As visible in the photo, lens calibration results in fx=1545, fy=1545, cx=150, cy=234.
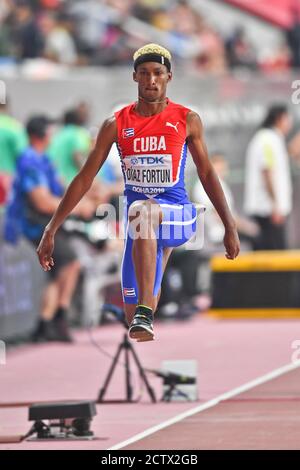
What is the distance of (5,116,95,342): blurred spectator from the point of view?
50.3ft

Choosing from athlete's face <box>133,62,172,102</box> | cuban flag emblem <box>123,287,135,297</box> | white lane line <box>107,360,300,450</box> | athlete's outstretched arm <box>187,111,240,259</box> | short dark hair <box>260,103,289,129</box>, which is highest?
short dark hair <box>260,103,289,129</box>

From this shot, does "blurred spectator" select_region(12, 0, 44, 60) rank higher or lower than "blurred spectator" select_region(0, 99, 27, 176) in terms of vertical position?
higher

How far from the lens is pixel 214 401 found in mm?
11219

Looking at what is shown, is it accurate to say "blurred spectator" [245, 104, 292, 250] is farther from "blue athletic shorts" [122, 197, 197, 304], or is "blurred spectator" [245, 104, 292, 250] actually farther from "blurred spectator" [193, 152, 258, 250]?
"blue athletic shorts" [122, 197, 197, 304]

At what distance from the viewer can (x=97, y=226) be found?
16953 millimetres

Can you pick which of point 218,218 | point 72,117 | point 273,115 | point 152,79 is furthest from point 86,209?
point 152,79

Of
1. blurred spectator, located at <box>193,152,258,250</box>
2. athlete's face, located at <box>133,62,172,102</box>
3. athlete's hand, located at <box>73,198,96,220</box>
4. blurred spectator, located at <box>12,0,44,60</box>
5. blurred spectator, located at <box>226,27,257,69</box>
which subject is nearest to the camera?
athlete's face, located at <box>133,62,172,102</box>

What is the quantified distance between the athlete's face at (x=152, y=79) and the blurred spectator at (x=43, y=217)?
639cm

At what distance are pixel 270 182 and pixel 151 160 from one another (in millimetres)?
10336

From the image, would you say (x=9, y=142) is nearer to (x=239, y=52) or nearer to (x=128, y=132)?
(x=128, y=132)

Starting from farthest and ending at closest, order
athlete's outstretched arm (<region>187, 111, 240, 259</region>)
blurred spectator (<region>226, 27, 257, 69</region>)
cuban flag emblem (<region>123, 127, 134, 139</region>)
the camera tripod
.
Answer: blurred spectator (<region>226, 27, 257, 69</region>)
the camera tripod
athlete's outstretched arm (<region>187, 111, 240, 259</region>)
cuban flag emblem (<region>123, 127, 134, 139</region>)

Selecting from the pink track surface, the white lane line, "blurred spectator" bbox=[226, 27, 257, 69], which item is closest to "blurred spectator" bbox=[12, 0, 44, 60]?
"blurred spectator" bbox=[226, 27, 257, 69]

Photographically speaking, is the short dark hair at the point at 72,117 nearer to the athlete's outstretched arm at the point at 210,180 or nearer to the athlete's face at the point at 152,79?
the athlete's outstretched arm at the point at 210,180

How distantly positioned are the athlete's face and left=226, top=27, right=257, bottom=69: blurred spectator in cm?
1559
